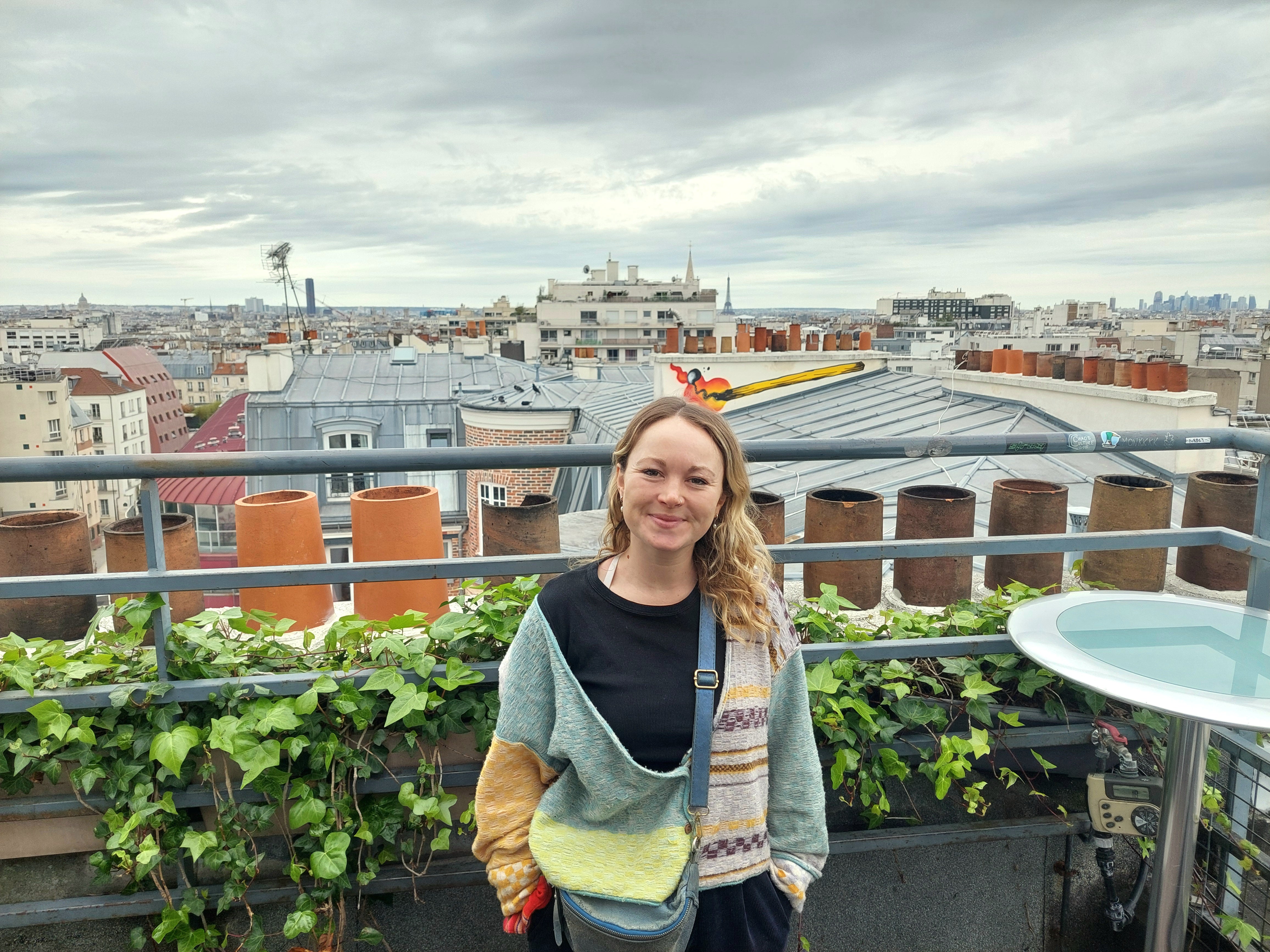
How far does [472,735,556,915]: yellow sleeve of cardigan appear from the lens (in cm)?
155

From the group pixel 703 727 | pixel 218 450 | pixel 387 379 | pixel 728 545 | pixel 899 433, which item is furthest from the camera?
pixel 387 379

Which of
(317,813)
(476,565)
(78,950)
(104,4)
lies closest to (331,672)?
(317,813)

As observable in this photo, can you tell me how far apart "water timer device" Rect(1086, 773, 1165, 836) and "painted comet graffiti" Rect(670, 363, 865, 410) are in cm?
1336

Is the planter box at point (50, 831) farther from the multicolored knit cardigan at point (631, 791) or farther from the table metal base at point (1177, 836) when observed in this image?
the table metal base at point (1177, 836)

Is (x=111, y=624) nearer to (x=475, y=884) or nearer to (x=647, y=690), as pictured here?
(x=475, y=884)

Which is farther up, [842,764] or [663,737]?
[663,737]

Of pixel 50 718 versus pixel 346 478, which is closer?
pixel 50 718

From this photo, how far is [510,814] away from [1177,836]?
1.73 m

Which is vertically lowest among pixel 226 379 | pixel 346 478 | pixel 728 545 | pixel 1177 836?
pixel 226 379

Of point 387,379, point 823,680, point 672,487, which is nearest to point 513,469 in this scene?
point 672,487

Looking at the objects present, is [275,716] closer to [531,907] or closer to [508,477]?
[531,907]

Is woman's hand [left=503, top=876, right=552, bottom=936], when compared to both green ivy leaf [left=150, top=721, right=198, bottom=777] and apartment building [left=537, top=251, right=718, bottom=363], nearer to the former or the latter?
green ivy leaf [left=150, top=721, right=198, bottom=777]

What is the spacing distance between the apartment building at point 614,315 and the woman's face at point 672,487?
85.5 meters

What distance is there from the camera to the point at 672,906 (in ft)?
4.89
